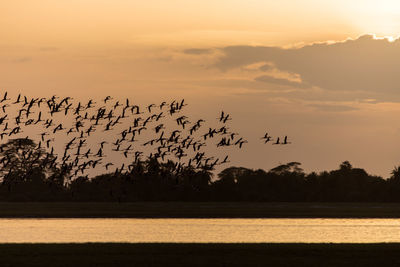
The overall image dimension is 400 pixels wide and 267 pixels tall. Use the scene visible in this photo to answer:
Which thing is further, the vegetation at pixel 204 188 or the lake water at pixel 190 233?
the vegetation at pixel 204 188

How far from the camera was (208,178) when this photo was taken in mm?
164625
